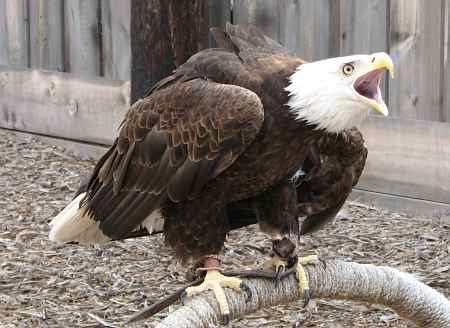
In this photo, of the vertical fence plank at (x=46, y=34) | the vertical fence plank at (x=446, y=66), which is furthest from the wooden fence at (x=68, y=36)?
the vertical fence plank at (x=446, y=66)

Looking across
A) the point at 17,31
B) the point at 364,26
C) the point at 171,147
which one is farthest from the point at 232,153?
the point at 17,31

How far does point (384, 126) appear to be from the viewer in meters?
5.25

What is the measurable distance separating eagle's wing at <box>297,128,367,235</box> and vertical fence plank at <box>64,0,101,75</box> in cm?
349

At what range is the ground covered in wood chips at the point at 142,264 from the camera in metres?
4.25

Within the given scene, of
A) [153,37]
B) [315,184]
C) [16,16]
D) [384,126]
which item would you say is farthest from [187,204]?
[16,16]

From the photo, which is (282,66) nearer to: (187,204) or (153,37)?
(187,204)

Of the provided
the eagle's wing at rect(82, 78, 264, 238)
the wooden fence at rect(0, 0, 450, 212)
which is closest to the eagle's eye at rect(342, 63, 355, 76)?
the eagle's wing at rect(82, 78, 264, 238)

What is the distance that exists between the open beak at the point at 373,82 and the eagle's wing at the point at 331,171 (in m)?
0.38

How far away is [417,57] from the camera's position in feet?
16.9

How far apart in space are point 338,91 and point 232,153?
37 cm

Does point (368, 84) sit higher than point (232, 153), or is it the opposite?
point (368, 84)

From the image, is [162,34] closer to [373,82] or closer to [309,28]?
[309,28]

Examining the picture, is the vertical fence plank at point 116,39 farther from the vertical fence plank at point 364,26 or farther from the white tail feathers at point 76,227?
the white tail feathers at point 76,227

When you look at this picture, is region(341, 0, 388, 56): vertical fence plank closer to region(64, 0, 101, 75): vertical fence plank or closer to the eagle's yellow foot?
region(64, 0, 101, 75): vertical fence plank
